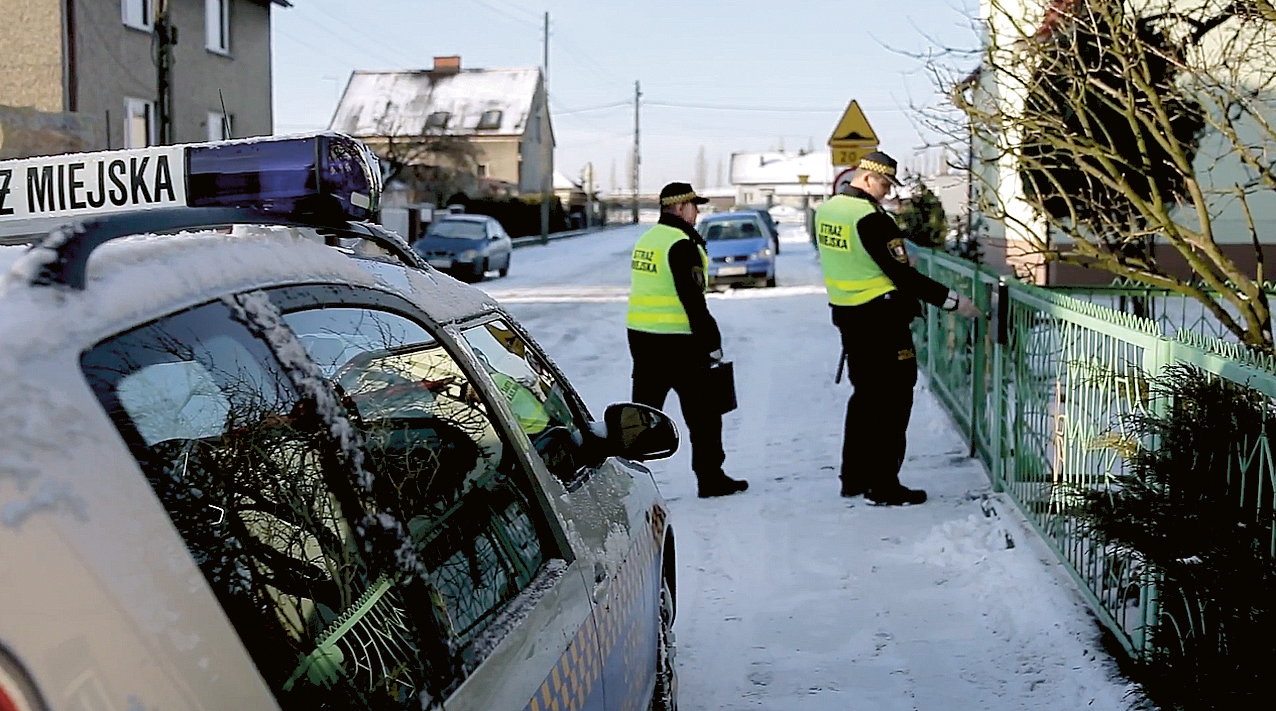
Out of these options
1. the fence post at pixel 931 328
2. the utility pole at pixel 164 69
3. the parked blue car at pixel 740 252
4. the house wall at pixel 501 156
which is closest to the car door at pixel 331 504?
the fence post at pixel 931 328

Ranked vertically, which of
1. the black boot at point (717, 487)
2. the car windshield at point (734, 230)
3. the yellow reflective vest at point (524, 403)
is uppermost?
the car windshield at point (734, 230)

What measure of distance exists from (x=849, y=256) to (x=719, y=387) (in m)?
1.02

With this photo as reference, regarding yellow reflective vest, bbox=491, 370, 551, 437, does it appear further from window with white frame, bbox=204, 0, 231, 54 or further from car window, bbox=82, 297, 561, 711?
window with white frame, bbox=204, 0, 231, 54

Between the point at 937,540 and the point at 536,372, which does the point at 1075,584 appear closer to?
the point at 937,540

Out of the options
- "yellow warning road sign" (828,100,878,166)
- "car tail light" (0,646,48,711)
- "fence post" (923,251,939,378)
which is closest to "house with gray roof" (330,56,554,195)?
"yellow warning road sign" (828,100,878,166)

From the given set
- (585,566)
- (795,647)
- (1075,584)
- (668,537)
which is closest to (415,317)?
(585,566)

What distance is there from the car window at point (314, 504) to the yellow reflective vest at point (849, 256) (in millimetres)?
4746

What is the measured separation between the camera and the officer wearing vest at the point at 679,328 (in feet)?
23.1

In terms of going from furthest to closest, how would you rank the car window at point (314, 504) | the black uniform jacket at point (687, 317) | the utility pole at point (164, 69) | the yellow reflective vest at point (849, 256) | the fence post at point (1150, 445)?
the utility pole at point (164, 69) → the black uniform jacket at point (687, 317) → the yellow reflective vest at point (849, 256) → the fence post at point (1150, 445) → the car window at point (314, 504)

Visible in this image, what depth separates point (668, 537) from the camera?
4.02 metres

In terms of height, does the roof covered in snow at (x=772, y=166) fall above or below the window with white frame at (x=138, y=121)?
above

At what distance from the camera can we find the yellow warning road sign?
43.0 feet

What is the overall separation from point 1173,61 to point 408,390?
515 centimetres

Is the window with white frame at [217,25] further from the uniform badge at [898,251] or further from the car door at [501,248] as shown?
the uniform badge at [898,251]
